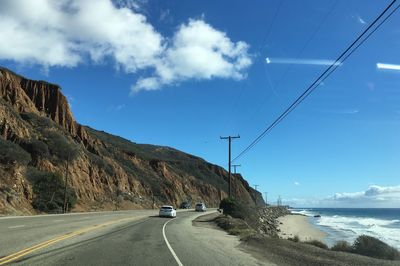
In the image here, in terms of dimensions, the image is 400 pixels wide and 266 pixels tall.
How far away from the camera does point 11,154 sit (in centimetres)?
5525

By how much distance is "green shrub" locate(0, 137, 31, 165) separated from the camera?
54.5 meters

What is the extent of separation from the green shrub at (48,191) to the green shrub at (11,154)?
1966 mm

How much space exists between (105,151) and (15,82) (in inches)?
1017

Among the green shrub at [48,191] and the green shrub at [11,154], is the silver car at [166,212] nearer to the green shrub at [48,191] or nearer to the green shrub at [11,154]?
the green shrub at [48,191]

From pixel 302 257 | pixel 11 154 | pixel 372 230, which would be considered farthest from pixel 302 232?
pixel 302 257

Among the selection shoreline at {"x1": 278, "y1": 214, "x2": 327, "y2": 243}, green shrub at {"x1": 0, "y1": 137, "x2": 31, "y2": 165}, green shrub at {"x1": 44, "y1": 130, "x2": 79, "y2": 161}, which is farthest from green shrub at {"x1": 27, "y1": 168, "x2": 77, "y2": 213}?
shoreline at {"x1": 278, "y1": 214, "x2": 327, "y2": 243}

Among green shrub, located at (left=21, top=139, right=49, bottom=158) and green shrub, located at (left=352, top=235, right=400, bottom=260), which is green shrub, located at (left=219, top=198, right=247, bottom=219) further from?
green shrub, located at (left=352, top=235, right=400, bottom=260)

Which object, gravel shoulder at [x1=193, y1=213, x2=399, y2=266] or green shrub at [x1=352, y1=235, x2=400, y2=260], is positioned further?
green shrub at [x1=352, y1=235, x2=400, y2=260]

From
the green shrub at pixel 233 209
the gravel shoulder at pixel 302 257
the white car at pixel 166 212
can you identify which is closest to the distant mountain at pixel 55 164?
the white car at pixel 166 212

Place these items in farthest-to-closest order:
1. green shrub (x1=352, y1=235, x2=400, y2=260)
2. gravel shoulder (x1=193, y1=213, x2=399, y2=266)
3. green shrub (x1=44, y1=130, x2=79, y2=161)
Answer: green shrub (x1=44, y1=130, x2=79, y2=161) → green shrub (x1=352, y1=235, x2=400, y2=260) → gravel shoulder (x1=193, y1=213, x2=399, y2=266)

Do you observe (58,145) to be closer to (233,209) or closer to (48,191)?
(48,191)

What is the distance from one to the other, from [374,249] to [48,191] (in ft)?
144

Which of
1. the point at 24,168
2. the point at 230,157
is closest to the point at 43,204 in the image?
the point at 24,168

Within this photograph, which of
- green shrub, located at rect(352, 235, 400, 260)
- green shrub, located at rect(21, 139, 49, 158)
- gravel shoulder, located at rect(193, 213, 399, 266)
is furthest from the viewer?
green shrub, located at rect(21, 139, 49, 158)
